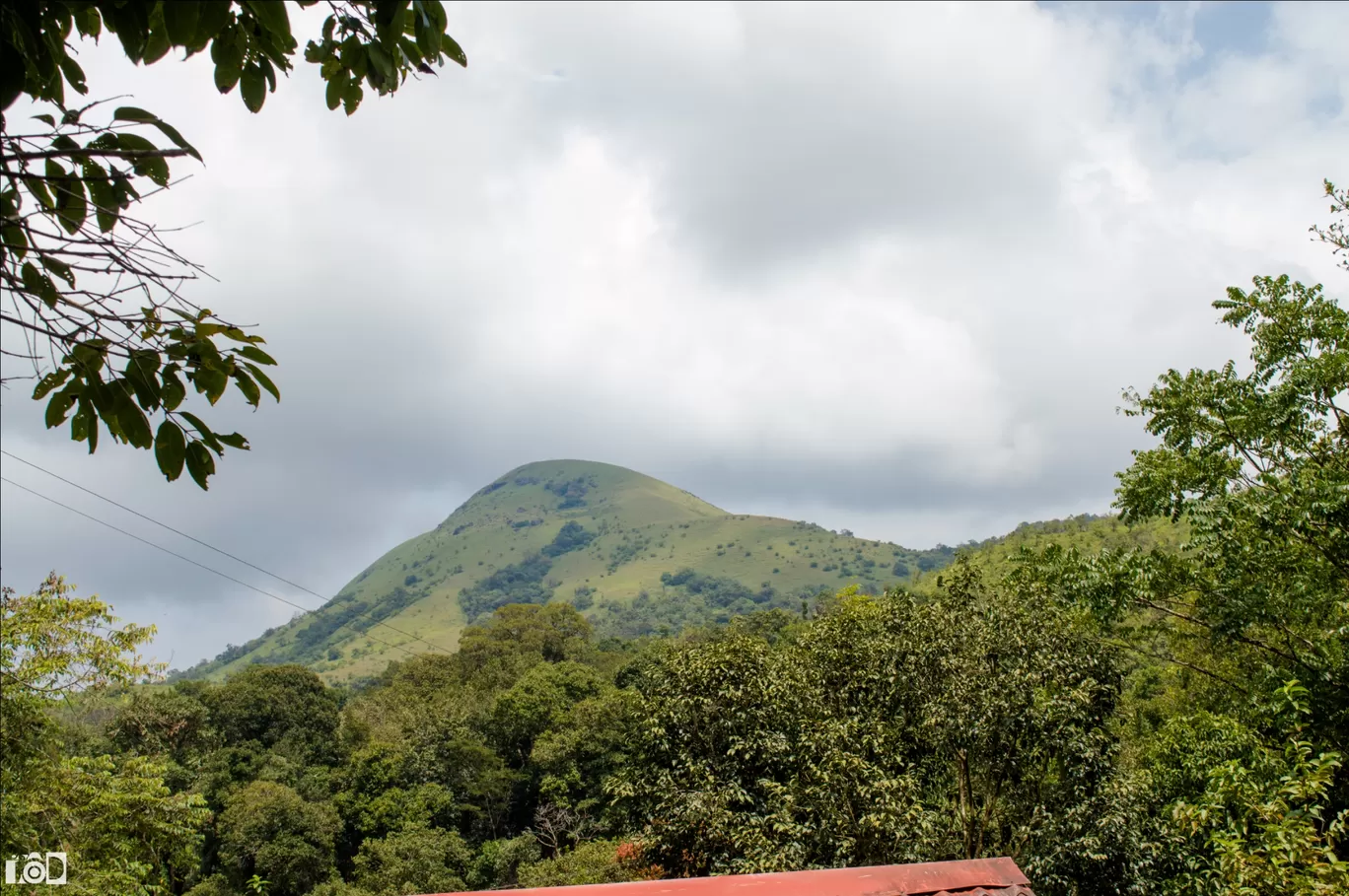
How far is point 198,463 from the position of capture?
70.2 inches

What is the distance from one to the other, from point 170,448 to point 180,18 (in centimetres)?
84

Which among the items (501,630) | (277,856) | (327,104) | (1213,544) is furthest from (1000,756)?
(501,630)

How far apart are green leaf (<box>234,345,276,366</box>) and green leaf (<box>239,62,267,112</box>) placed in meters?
0.58

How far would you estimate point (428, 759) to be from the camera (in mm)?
33562

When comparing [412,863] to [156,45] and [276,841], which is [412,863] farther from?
[156,45]

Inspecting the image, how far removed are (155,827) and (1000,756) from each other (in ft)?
39.9

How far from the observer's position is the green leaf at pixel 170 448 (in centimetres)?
174

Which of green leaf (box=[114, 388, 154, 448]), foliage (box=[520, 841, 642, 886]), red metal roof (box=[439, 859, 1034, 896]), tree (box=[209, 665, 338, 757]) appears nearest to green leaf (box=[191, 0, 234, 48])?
green leaf (box=[114, 388, 154, 448])

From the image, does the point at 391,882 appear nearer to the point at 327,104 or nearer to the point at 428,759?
the point at 428,759

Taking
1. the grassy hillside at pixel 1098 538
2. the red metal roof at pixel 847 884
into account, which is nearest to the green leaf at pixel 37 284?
the red metal roof at pixel 847 884

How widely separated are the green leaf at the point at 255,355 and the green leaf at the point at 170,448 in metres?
0.20

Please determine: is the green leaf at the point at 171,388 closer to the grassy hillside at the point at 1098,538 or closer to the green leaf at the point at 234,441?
the green leaf at the point at 234,441
